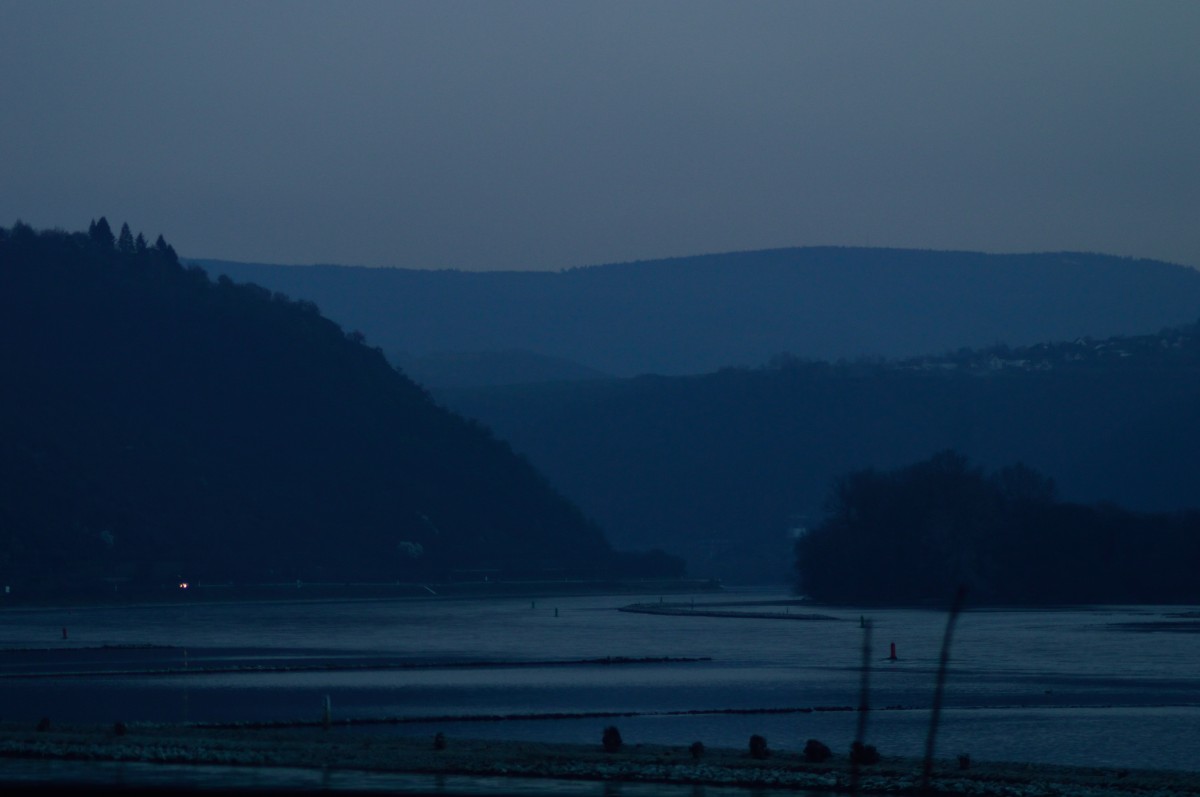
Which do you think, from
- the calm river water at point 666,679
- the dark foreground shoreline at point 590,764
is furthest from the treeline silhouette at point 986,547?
the dark foreground shoreline at point 590,764

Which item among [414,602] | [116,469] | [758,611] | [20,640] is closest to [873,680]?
[20,640]

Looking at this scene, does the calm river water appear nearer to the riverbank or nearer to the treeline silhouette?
the treeline silhouette

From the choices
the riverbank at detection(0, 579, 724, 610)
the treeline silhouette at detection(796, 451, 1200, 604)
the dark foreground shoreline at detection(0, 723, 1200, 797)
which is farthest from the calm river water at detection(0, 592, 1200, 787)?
the riverbank at detection(0, 579, 724, 610)

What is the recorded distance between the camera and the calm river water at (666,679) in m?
46.6

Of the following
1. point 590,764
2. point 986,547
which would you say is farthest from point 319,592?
point 590,764

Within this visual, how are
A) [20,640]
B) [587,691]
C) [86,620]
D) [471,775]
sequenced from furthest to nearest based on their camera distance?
1. [86,620]
2. [20,640]
3. [587,691]
4. [471,775]

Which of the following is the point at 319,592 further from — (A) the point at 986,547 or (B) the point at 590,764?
(B) the point at 590,764

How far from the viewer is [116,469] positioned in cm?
18188

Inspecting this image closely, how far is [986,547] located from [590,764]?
118 m

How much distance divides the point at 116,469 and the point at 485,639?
94727mm

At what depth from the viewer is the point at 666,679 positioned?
213 ft

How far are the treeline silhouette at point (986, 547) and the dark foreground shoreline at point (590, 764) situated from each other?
104073 millimetres

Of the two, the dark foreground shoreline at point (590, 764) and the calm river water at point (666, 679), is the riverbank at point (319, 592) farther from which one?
the dark foreground shoreline at point (590, 764)

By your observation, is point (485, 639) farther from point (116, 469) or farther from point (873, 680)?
point (116, 469)
